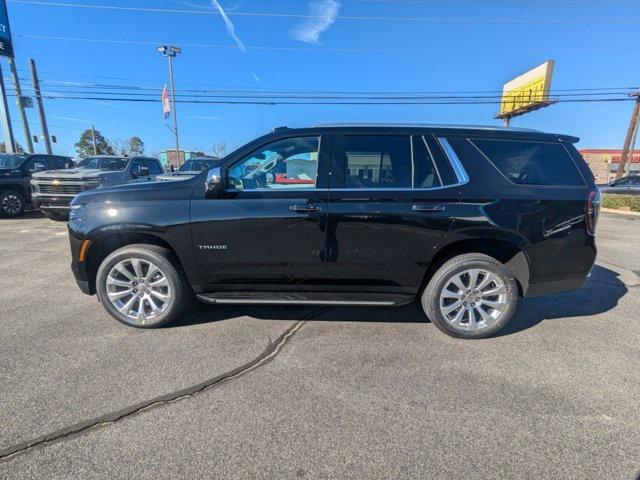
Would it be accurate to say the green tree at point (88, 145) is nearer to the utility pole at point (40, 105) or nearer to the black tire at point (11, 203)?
the utility pole at point (40, 105)

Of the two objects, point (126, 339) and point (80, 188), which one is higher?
point (80, 188)

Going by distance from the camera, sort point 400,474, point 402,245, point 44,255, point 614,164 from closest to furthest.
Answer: point 400,474, point 402,245, point 44,255, point 614,164

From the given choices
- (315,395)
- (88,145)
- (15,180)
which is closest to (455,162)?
(315,395)

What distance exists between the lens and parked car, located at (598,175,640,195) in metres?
18.3

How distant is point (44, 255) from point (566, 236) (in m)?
7.87

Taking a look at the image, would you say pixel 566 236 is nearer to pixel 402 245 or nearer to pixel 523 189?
pixel 523 189

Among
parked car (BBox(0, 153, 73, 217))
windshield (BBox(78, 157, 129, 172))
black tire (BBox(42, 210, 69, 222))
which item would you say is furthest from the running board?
parked car (BBox(0, 153, 73, 217))

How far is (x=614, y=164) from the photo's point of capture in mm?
51750

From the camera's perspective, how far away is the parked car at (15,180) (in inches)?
412

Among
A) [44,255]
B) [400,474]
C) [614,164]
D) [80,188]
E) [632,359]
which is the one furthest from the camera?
[614,164]

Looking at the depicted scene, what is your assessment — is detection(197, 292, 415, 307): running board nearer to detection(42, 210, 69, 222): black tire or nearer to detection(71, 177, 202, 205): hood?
detection(71, 177, 202, 205): hood

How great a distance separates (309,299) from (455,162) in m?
1.88

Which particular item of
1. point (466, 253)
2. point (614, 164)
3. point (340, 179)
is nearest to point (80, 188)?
point (340, 179)

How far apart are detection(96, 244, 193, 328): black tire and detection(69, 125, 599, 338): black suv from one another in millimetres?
14
